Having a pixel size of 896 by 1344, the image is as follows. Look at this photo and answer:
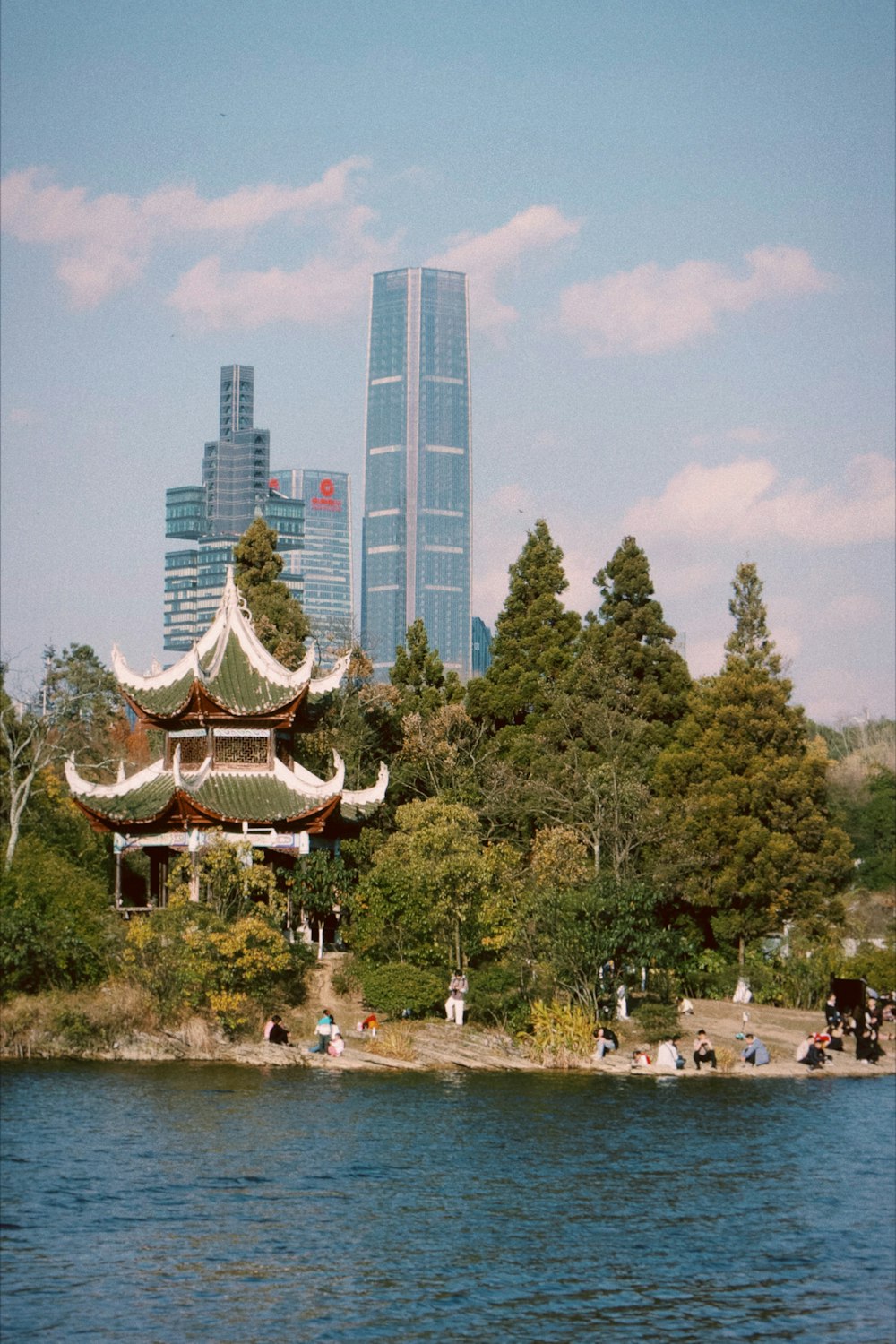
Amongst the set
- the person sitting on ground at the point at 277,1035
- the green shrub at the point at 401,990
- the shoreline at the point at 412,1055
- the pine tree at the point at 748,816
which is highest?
the pine tree at the point at 748,816

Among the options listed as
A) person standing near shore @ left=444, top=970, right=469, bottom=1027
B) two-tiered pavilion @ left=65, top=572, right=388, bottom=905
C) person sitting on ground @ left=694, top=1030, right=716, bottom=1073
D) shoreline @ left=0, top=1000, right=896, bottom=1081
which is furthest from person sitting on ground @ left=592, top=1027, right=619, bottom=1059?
two-tiered pavilion @ left=65, top=572, right=388, bottom=905

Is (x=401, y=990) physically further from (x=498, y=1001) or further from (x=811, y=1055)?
(x=811, y=1055)

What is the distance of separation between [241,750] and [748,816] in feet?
56.4

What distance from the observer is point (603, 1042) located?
1785 inches

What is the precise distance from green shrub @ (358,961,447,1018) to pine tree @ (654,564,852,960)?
10437mm

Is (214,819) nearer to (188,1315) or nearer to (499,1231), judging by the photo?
(499,1231)

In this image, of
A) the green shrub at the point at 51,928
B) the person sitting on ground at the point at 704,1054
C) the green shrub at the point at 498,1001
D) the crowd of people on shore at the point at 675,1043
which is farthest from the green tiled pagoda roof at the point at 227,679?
the person sitting on ground at the point at 704,1054

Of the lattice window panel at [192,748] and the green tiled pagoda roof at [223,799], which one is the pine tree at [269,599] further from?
the green tiled pagoda roof at [223,799]

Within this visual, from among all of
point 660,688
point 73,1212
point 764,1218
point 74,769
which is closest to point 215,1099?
point 73,1212

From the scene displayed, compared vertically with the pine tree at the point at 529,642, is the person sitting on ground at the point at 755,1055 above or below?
below

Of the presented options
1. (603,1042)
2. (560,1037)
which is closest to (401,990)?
(560,1037)

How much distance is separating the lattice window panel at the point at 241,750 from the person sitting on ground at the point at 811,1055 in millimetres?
19878

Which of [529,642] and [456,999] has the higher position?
[529,642]

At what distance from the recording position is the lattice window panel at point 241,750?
55.2 metres
